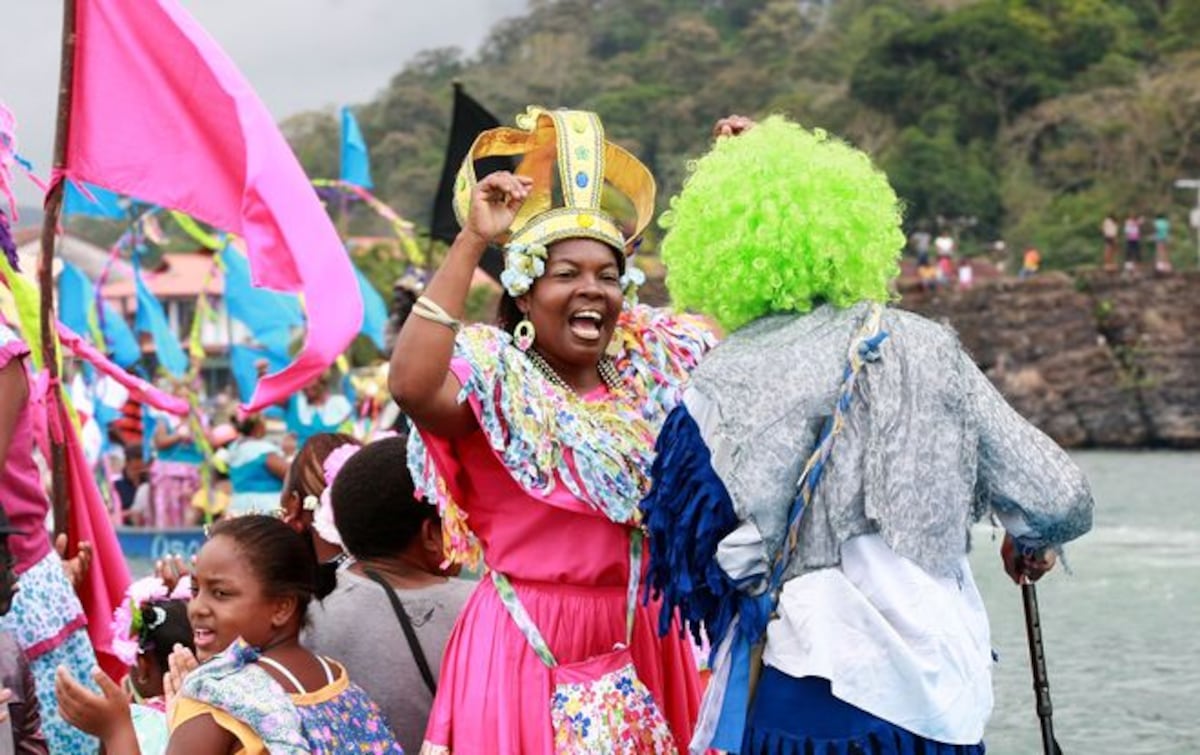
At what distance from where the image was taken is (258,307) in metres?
19.0

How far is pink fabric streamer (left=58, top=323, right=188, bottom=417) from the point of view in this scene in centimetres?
519

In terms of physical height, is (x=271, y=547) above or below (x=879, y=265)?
below

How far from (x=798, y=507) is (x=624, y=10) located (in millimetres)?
121769

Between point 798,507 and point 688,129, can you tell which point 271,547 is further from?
point 688,129

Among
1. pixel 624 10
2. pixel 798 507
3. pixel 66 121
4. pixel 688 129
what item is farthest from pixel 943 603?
pixel 624 10

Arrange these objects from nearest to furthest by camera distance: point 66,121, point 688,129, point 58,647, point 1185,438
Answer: point 58,647 < point 66,121 < point 1185,438 < point 688,129

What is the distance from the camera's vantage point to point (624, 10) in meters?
123

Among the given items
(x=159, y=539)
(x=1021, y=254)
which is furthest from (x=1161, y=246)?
(x=159, y=539)

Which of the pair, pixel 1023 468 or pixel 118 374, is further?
pixel 118 374

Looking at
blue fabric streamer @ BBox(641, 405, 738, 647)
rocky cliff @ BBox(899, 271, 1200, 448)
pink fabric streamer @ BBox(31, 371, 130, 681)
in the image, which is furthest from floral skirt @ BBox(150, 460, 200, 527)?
rocky cliff @ BBox(899, 271, 1200, 448)

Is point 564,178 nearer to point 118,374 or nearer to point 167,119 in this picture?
point 167,119

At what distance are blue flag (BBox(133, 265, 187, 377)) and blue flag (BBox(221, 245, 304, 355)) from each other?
72cm

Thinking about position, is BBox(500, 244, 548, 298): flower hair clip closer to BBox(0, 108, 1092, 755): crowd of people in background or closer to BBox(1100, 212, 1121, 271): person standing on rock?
BBox(0, 108, 1092, 755): crowd of people in background

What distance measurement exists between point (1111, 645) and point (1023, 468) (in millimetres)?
8486
